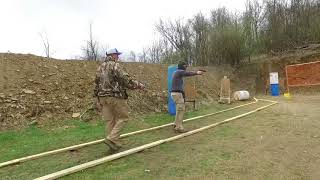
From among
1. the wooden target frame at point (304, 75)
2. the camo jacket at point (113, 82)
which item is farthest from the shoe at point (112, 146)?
the wooden target frame at point (304, 75)

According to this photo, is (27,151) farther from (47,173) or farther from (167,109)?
(167,109)

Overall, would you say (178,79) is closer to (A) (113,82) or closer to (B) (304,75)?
(A) (113,82)

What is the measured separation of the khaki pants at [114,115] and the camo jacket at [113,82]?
11 centimetres

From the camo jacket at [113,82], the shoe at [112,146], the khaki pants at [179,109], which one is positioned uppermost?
the camo jacket at [113,82]

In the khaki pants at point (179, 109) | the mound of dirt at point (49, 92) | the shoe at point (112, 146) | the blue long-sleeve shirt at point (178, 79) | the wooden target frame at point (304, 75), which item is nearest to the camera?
the shoe at point (112, 146)

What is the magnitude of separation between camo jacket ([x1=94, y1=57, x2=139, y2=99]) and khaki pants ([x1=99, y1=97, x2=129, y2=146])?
0.38 ft

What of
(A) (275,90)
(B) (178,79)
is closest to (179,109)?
(B) (178,79)

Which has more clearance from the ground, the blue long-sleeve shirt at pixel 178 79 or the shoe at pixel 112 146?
the blue long-sleeve shirt at pixel 178 79

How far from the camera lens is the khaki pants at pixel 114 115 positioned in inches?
319

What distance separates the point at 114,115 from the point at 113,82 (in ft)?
2.13

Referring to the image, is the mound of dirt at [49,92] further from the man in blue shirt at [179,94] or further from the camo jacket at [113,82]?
the camo jacket at [113,82]

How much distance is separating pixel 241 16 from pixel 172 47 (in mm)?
7413

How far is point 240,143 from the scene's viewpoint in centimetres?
888

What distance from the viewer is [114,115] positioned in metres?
8.35
